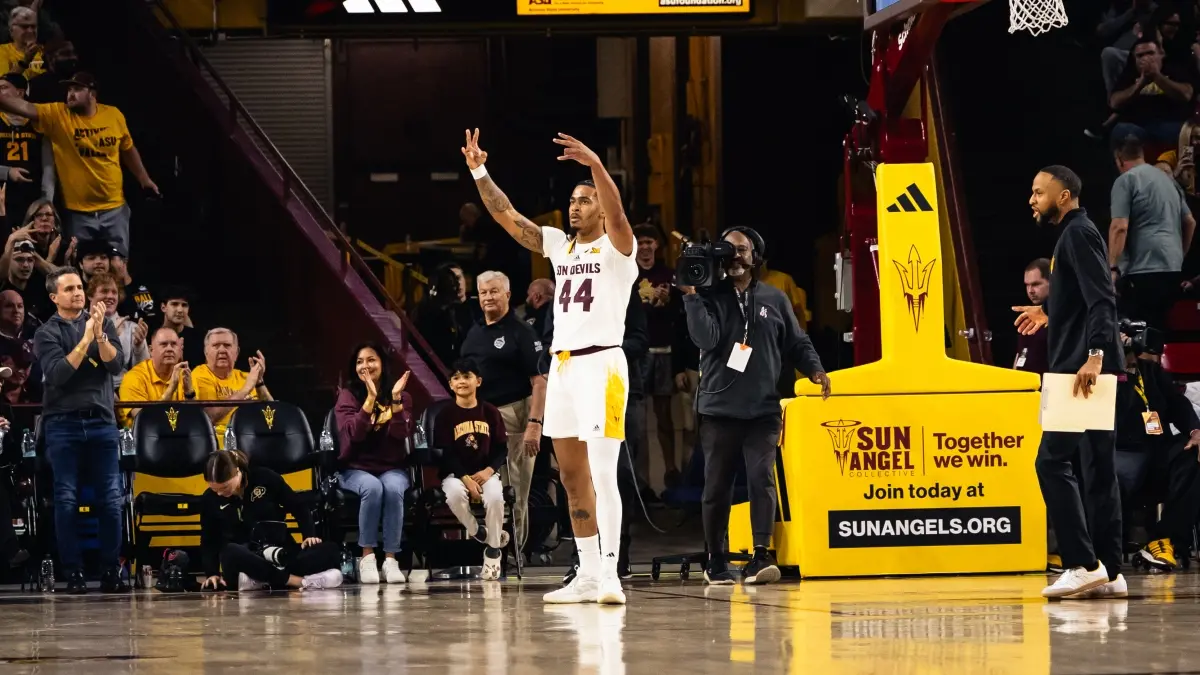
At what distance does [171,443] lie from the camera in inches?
516

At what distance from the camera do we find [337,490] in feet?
42.3

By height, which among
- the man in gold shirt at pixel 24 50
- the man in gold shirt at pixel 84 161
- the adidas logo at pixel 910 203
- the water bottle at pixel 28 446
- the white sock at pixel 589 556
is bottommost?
the white sock at pixel 589 556

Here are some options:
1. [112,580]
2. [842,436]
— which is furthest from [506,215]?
[112,580]

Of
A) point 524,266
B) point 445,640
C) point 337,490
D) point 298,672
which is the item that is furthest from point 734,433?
point 524,266

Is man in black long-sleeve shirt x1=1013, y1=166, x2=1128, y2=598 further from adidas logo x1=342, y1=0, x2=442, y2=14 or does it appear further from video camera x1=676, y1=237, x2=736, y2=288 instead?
adidas logo x1=342, y1=0, x2=442, y2=14

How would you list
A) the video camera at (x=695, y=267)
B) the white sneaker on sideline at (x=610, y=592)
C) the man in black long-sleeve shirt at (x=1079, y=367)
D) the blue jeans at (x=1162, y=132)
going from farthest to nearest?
1. the blue jeans at (x=1162, y=132)
2. the video camera at (x=695, y=267)
3. the white sneaker on sideline at (x=610, y=592)
4. the man in black long-sleeve shirt at (x=1079, y=367)

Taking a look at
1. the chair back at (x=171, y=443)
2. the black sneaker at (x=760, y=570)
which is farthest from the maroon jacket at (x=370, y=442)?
the black sneaker at (x=760, y=570)

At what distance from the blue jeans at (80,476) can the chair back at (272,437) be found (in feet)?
3.31

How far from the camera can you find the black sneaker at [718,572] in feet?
37.1

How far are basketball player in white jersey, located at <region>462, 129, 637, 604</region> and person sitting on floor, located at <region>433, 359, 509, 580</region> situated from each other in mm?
2927

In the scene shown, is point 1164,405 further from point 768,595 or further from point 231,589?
point 231,589

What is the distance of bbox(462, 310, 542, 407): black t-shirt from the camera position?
13328 millimetres

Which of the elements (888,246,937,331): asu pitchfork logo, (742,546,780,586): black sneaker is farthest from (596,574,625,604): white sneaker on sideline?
(888,246,937,331): asu pitchfork logo

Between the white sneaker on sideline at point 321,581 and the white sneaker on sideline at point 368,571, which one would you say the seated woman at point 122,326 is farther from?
the white sneaker on sideline at point 321,581
